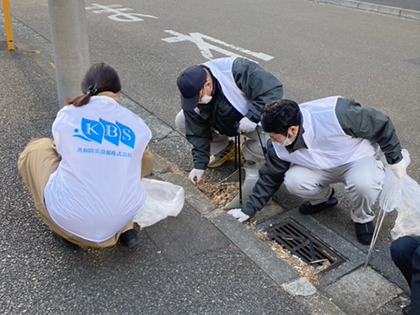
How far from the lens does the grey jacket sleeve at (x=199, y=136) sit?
348 centimetres

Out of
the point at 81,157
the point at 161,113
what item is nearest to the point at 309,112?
the point at 81,157

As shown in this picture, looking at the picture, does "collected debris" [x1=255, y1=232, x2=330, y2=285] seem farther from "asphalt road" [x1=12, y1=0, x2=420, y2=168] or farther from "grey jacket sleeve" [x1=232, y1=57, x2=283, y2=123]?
"asphalt road" [x1=12, y1=0, x2=420, y2=168]

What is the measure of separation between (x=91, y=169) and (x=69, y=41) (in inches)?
76.4

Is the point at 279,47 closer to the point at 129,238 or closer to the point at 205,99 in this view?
the point at 205,99

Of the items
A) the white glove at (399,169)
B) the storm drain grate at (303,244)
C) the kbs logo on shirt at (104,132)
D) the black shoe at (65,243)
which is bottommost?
the storm drain grate at (303,244)

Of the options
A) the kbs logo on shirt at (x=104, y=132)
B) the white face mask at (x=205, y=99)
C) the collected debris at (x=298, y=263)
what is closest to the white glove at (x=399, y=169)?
the collected debris at (x=298, y=263)

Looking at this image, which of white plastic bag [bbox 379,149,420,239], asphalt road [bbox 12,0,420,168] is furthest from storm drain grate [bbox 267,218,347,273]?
asphalt road [bbox 12,0,420,168]

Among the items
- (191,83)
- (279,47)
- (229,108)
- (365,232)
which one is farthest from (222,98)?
(279,47)

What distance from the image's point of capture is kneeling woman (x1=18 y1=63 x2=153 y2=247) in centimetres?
241

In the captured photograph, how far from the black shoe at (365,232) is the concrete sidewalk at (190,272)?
0.05 m

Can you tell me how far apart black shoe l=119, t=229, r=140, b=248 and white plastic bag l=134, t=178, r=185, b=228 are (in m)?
0.19

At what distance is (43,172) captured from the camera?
2586mm

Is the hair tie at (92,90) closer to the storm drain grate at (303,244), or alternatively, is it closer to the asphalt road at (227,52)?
the asphalt road at (227,52)

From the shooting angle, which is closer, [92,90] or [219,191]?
[92,90]
